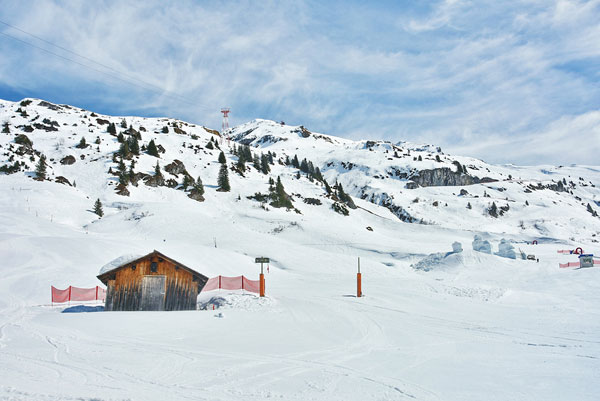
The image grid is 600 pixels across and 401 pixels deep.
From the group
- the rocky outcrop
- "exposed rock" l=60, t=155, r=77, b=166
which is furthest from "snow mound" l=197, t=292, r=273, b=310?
the rocky outcrop

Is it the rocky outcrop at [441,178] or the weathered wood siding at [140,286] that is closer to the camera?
the weathered wood siding at [140,286]

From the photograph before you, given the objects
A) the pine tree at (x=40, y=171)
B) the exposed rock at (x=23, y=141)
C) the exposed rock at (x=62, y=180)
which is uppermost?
the exposed rock at (x=23, y=141)

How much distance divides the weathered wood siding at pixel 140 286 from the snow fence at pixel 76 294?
12.2 feet

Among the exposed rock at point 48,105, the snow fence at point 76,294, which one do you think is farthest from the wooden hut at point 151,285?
the exposed rock at point 48,105

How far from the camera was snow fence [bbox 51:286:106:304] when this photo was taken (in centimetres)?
1988

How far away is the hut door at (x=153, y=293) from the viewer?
1745 cm

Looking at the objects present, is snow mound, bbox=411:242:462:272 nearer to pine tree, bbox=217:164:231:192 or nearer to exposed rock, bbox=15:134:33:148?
pine tree, bbox=217:164:231:192

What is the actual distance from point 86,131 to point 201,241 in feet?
193

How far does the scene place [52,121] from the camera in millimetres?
84438

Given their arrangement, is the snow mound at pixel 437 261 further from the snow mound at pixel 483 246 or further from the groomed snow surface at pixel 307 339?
the snow mound at pixel 483 246

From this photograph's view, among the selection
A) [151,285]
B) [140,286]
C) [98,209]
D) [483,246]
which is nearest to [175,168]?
[98,209]

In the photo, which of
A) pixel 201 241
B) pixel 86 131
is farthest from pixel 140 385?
pixel 86 131

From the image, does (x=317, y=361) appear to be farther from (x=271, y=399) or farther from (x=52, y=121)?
(x=52, y=121)

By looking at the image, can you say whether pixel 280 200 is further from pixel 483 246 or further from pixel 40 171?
pixel 40 171
